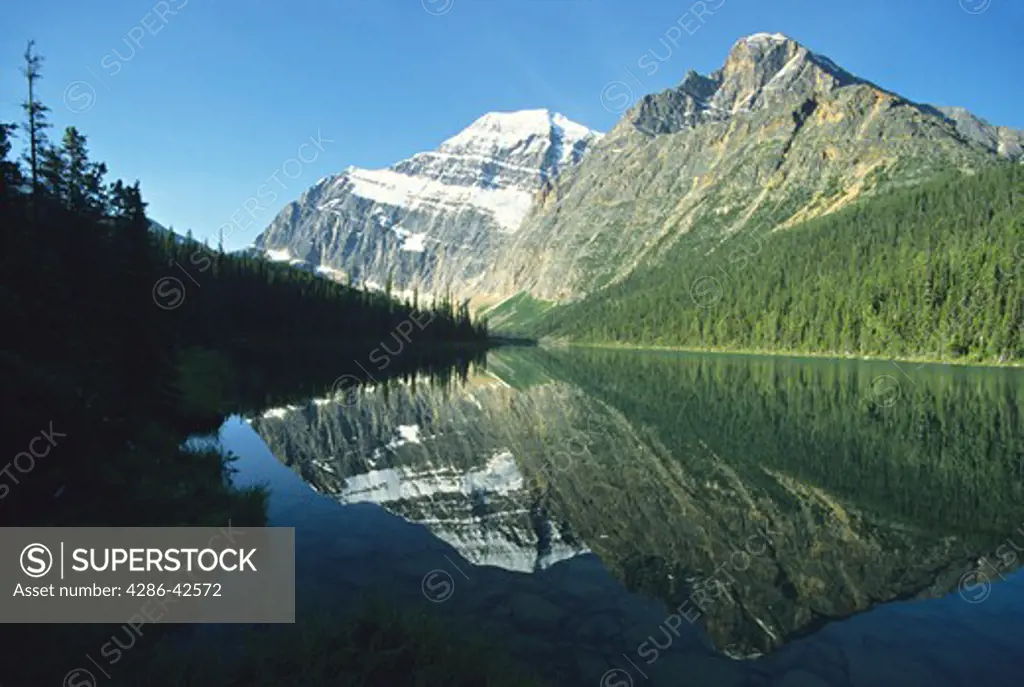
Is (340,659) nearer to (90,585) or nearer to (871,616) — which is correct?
(90,585)

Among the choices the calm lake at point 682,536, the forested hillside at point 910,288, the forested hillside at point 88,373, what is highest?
the forested hillside at point 910,288

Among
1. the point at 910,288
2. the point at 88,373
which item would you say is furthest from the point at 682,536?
the point at 910,288

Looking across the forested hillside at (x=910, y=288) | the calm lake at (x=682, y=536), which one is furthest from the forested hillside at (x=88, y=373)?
the forested hillside at (x=910, y=288)

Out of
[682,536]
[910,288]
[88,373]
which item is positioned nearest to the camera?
[682,536]

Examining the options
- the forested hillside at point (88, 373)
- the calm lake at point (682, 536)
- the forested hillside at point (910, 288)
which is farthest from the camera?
the forested hillside at point (910, 288)

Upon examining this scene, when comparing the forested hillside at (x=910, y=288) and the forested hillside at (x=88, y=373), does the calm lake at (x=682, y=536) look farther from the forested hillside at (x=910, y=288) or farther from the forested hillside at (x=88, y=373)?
the forested hillside at (x=910, y=288)

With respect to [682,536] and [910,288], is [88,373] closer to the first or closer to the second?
[682,536]

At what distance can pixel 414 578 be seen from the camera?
48.3ft

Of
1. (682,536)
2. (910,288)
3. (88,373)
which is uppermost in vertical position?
(910,288)

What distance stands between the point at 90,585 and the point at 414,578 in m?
7.33

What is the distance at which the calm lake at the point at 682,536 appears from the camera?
37.7 feet

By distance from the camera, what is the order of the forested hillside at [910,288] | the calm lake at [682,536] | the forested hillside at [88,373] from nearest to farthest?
the calm lake at [682,536], the forested hillside at [88,373], the forested hillside at [910,288]

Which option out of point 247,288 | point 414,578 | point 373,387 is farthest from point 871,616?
point 247,288

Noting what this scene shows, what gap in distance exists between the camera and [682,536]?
18281 millimetres
